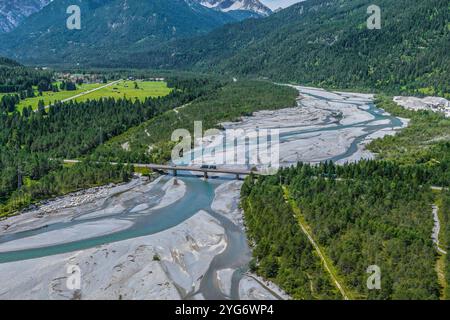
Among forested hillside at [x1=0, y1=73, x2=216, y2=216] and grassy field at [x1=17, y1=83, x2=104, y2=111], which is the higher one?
grassy field at [x1=17, y1=83, x2=104, y2=111]

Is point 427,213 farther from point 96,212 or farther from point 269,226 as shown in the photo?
point 96,212

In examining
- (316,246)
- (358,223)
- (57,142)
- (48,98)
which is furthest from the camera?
(48,98)

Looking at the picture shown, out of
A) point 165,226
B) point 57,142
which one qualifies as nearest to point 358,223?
point 165,226

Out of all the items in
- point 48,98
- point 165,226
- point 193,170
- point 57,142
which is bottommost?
point 165,226

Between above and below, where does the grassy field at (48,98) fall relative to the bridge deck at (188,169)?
above

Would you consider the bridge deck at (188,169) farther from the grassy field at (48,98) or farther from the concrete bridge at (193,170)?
the grassy field at (48,98)

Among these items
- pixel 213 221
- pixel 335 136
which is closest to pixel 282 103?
pixel 335 136

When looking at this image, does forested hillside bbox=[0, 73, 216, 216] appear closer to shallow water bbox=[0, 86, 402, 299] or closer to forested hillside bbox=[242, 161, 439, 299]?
shallow water bbox=[0, 86, 402, 299]

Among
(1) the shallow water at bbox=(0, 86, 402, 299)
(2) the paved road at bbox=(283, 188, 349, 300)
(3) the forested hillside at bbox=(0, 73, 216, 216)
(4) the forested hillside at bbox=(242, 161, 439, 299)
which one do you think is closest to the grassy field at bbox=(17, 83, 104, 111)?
(3) the forested hillside at bbox=(0, 73, 216, 216)

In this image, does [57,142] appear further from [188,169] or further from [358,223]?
[358,223]

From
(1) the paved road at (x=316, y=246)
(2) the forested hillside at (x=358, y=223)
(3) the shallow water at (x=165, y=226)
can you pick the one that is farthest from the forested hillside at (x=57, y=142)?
(1) the paved road at (x=316, y=246)

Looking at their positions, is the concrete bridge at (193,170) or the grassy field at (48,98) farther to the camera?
the grassy field at (48,98)
